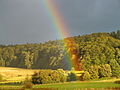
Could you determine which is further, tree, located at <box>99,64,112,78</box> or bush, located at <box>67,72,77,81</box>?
tree, located at <box>99,64,112,78</box>

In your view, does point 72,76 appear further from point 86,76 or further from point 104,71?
point 104,71

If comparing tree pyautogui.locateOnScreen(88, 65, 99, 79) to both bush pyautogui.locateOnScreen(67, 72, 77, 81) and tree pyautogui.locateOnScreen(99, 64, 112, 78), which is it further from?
bush pyautogui.locateOnScreen(67, 72, 77, 81)

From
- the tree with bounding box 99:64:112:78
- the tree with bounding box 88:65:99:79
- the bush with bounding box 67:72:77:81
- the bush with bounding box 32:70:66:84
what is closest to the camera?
the bush with bounding box 32:70:66:84

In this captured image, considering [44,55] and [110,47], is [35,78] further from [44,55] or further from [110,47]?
[44,55]

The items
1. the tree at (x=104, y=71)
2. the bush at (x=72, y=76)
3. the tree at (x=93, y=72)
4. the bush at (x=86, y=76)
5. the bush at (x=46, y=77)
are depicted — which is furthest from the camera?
the tree at (x=104, y=71)

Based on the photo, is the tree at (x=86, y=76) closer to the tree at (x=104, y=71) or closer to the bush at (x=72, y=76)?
the bush at (x=72, y=76)

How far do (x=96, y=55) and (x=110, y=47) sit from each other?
881 centimetres

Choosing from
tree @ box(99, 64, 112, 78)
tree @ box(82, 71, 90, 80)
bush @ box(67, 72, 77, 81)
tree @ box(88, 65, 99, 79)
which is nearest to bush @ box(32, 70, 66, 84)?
bush @ box(67, 72, 77, 81)

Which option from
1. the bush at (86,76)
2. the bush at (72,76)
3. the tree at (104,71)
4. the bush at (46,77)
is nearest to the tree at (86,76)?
the bush at (86,76)

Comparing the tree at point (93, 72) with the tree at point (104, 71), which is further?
the tree at point (104, 71)

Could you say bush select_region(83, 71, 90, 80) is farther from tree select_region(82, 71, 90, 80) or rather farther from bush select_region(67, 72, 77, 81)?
bush select_region(67, 72, 77, 81)

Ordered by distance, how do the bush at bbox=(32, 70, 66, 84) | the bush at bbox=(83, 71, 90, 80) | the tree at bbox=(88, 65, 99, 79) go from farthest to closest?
the tree at bbox=(88, 65, 99, 79) → the bush at bbox=(83, 71, 90, 80) → the bush at bbox=(32, 70, 66, 84)

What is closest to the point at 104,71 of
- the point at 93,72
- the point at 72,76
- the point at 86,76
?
the point at 93,72

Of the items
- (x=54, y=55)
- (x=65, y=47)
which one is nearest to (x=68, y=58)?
(x=65, y=47)
